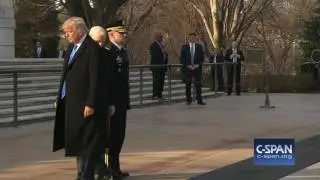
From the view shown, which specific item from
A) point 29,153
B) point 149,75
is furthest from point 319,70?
point 29,153

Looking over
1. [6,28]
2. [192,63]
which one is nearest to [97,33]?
[192,63]

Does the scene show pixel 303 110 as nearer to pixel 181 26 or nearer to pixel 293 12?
pixel 181 26

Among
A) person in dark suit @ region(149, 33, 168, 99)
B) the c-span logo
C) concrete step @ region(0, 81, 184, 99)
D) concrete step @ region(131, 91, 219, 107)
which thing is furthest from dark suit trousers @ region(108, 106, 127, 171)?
person in dark suit @ region(149, 33, 168, 99)

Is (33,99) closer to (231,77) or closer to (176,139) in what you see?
(176,139)

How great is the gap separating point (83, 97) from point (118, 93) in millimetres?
1003

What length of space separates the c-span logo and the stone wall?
1622cm

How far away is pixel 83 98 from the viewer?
7414 millimetres

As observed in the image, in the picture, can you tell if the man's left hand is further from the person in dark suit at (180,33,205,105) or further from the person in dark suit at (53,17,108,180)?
the person in dark suit at (180,33,205,105)

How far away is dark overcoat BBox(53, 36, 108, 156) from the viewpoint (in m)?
7.39

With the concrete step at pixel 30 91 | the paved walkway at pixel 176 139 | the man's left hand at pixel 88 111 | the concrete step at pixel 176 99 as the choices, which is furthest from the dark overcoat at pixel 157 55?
the man's left hand at pixel 88 111

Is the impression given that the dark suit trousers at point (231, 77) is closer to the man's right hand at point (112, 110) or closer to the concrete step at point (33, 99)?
the concrete step at point (33, 99)

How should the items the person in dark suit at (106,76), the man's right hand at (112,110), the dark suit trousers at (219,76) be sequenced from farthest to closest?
1. the dark suit trousers at (219,76)
2. the man's right hand at (112,110)
3. the person in dark suit at (106,76)

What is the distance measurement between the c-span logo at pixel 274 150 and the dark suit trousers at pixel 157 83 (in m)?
11.2

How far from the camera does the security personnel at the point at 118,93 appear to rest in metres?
8.40
